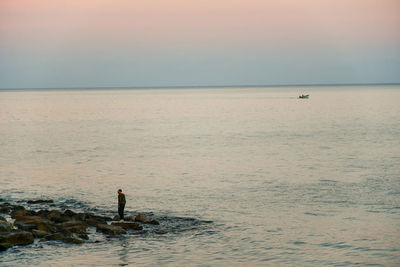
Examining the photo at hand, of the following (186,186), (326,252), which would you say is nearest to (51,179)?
(186,186)

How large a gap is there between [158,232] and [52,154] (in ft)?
142

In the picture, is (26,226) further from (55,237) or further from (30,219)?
(55,237)

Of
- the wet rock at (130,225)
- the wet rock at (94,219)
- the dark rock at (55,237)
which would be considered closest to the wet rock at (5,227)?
the dark rock at (55,237)

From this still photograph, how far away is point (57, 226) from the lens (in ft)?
101

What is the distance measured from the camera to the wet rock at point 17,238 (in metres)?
27.9

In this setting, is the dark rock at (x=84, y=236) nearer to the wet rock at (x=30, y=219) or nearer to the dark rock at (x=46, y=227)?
the dark rock at (x=46, y=227)

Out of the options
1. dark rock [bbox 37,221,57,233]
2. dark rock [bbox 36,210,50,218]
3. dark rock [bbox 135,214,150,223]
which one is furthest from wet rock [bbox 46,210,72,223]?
dark rock [bbox 135,214,150,223]

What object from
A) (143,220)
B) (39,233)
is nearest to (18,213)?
(39,233)

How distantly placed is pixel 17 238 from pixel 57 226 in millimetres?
3170

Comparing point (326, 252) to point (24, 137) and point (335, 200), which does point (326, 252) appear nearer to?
point (335, 200)

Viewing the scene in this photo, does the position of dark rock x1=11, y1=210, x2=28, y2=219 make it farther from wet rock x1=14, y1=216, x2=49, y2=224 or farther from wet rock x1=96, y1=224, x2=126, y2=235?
wet rock x1=96, y1=224, x2=126, y2=235

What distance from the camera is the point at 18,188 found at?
4662 centimetres

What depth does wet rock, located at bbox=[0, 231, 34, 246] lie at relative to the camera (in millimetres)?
27875

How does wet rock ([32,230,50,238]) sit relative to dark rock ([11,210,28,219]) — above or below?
below
